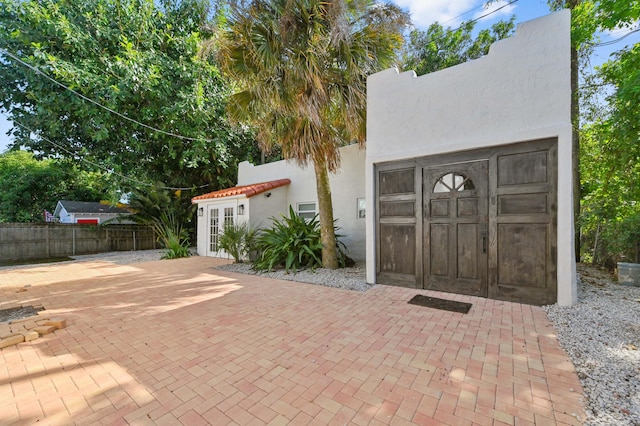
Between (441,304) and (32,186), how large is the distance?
29868 mm

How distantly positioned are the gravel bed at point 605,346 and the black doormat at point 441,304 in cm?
120

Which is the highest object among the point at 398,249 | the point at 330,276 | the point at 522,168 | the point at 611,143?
the point at 611,143

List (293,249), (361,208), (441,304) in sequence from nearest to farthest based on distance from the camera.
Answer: (441,304)
(293,249)
(361,208)

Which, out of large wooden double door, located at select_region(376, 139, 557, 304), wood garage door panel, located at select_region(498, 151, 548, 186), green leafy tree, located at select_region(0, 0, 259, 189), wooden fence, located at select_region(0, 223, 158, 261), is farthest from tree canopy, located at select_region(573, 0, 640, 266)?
wooden fence, located at select_region(0, 223, 158, 261)

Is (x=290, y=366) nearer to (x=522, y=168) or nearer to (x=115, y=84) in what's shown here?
(x=522, y=168)

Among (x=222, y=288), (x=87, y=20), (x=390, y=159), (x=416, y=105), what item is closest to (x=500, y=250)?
(x=390, y=159)

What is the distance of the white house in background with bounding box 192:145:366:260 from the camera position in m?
9.88

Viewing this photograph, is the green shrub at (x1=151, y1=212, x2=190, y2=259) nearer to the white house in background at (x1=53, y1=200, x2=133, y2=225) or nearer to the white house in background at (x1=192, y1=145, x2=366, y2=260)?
the white house in background at (x1=192, y1=145, x2=366, y2=260)

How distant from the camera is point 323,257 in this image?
8375mm

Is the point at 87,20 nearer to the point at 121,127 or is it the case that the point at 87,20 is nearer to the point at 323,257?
the point at 121,127

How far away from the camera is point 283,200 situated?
12.0m

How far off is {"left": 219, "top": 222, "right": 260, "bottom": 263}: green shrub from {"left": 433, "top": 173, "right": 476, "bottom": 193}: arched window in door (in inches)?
262

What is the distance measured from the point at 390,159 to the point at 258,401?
5.41m

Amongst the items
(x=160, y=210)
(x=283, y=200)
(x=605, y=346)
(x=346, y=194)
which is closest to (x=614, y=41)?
(x=346, y=194)
